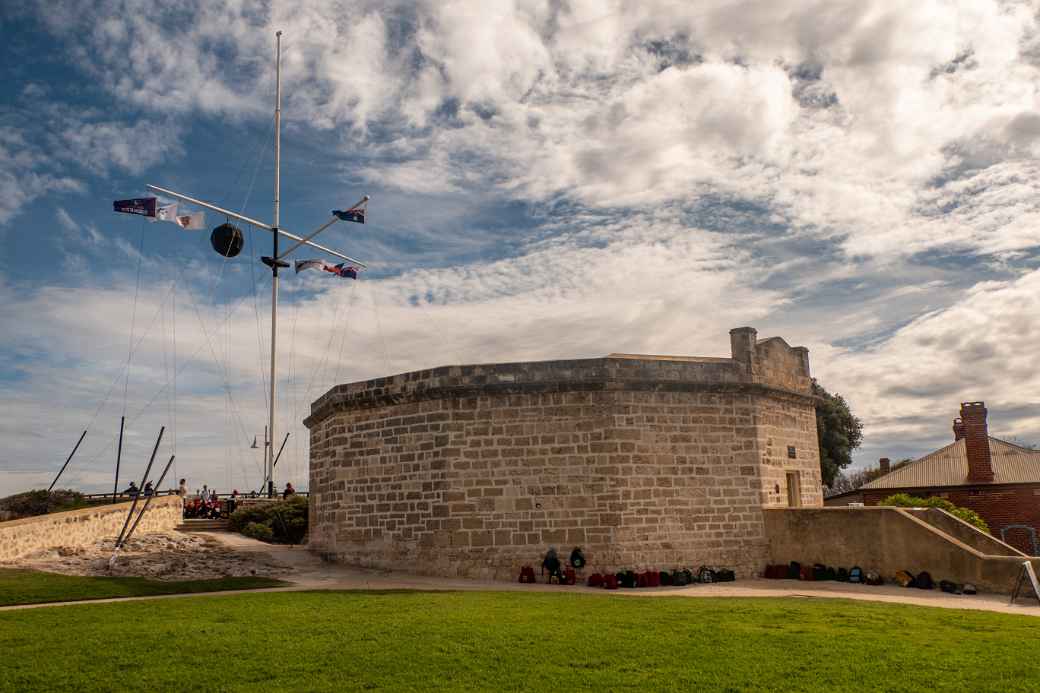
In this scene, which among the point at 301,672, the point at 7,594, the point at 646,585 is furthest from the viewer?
the point at 646,585

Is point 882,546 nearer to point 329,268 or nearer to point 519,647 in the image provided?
point 519,647

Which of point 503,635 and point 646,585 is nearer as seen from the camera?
point 503,635

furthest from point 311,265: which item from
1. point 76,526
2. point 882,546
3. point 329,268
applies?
point 882,546

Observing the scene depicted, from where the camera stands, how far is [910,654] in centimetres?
839

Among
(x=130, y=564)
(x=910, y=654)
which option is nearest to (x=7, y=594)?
(x=130, y=564)

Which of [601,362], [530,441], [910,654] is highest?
[601,362]

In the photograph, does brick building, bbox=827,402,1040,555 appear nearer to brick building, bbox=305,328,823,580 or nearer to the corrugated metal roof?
the corrugated metal roof

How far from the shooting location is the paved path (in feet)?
41.0

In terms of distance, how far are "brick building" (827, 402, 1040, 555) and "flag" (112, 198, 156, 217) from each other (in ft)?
88.1

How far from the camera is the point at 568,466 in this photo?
15.4m

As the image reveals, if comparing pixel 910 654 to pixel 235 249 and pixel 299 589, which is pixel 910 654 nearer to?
pixel 299 589

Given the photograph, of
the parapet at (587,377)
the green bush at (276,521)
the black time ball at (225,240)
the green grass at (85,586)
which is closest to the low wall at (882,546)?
the parapet at (587,377)

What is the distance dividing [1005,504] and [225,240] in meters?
31.0

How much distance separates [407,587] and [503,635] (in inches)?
200
